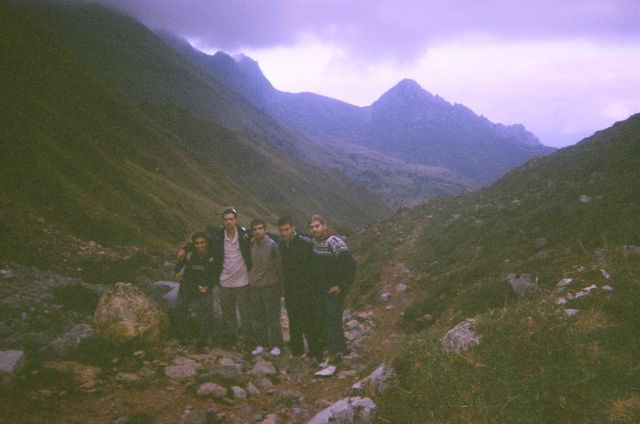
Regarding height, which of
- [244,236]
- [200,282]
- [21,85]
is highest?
[21,85]

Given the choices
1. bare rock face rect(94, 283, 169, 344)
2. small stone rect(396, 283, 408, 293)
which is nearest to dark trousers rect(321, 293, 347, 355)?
bare rock face rect(94, 283, 169, 344)

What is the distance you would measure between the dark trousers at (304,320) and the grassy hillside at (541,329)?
1.82 m

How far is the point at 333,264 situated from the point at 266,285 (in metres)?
1.35

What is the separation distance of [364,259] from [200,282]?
10.5 metres

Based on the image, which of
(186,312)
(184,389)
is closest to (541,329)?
(184,389)

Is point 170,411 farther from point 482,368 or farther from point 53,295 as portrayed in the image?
point 53,295

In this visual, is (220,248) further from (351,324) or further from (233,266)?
(351,324)

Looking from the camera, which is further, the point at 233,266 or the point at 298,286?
the point at 233,266

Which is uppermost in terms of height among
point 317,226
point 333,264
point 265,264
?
point 317,226

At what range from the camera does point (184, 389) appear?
5723 millimetres

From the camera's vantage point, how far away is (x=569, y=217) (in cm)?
1091

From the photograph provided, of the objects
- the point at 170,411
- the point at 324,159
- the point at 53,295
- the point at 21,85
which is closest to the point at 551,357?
the point at 170,411

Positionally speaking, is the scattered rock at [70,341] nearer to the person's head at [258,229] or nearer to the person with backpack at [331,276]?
the person's head at [258,229]

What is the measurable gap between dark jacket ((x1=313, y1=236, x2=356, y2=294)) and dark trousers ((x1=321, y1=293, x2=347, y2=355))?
169 millimetres
